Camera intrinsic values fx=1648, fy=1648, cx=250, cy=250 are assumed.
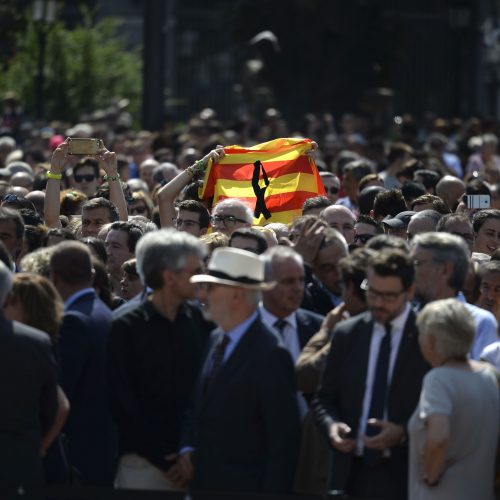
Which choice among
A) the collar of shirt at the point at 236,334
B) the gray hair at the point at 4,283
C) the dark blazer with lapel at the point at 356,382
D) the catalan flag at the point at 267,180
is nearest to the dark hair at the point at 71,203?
the catalan flag at the point at 267,180

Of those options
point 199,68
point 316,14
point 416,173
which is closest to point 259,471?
point 416,173

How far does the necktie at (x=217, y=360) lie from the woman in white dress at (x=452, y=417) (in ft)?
2.94

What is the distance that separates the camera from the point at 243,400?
7215mm

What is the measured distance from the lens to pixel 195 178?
45.3 feet

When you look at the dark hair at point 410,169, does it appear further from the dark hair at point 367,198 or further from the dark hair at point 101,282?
the dark hair at point 101,282

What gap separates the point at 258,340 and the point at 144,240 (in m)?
0.85

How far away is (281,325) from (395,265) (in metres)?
0.86

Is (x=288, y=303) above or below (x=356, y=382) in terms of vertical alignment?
above

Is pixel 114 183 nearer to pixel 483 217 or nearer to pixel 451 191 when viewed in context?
pixel 483 217

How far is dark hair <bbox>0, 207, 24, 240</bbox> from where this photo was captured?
1000 cm

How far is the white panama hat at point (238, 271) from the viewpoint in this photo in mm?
7379

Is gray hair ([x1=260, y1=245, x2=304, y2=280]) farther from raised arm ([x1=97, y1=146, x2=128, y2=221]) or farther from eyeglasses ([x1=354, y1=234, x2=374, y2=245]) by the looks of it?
raised arm ([x1=97, y1=146, x2=128, y2=221])

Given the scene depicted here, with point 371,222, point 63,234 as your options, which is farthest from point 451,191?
point 63,234

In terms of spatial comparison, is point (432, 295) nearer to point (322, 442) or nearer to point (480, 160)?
point (322, 442)
